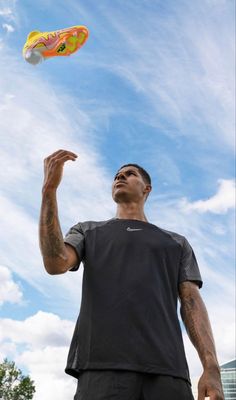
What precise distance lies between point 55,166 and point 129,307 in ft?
3.52

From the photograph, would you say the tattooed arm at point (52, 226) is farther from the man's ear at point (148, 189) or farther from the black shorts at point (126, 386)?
the man's ear at point (148, 189)

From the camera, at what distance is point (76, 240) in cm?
343

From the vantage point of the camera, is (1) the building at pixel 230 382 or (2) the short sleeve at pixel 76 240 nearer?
(2) the short sleeve at pixel 76 240

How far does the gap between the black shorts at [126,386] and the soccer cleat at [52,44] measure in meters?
3.64

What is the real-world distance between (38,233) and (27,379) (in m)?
46.6

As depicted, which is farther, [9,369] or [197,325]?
[9,369]

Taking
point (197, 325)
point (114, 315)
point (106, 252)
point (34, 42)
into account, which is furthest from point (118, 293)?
point (34, 42)

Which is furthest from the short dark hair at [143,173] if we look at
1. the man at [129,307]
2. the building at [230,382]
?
the building at [230,382]

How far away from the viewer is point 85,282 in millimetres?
3281

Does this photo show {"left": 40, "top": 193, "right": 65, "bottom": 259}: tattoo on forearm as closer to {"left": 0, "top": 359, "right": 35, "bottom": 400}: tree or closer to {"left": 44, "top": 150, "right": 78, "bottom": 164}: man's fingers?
{"left": 44, "top": 150, "right": 78, "bottom": 164}: man's fingers

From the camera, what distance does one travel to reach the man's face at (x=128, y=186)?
396 cm

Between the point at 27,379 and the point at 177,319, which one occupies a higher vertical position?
the point at 27,379

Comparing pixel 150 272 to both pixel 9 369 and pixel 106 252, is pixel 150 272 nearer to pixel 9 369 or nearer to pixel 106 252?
pixel 106 252

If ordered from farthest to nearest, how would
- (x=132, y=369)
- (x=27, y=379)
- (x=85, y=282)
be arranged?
(x=27, y=379) → (x=85, y=282) → (x=132, y=369)
